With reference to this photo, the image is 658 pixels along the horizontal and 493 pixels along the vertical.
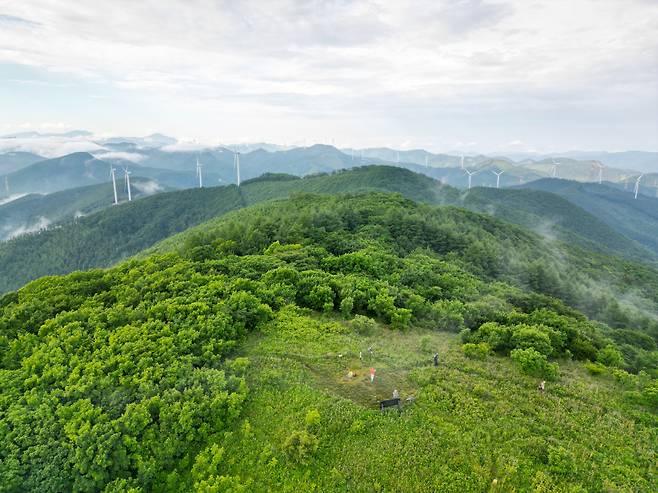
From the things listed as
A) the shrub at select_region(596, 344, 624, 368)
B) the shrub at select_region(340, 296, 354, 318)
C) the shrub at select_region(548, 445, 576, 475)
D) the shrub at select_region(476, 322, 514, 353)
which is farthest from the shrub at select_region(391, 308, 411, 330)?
the shrub at select_region(548, 445, 576, 475)

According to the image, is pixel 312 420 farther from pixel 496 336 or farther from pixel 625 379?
pixel 625 379

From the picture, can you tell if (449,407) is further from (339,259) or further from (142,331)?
(339,259)

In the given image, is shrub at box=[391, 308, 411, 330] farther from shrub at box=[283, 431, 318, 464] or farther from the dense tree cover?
the dense tree cover

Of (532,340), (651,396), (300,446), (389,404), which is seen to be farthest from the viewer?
(532,340)

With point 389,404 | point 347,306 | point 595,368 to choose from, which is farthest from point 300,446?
point 595,368

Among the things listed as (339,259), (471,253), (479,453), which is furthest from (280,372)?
(471,253)

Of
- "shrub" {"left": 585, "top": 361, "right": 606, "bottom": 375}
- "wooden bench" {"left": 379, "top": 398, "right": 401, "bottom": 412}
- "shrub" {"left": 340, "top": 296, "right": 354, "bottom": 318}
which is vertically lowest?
"shrub" {"left": 585, "top": 361, "right": 606, "bottom": 375}
